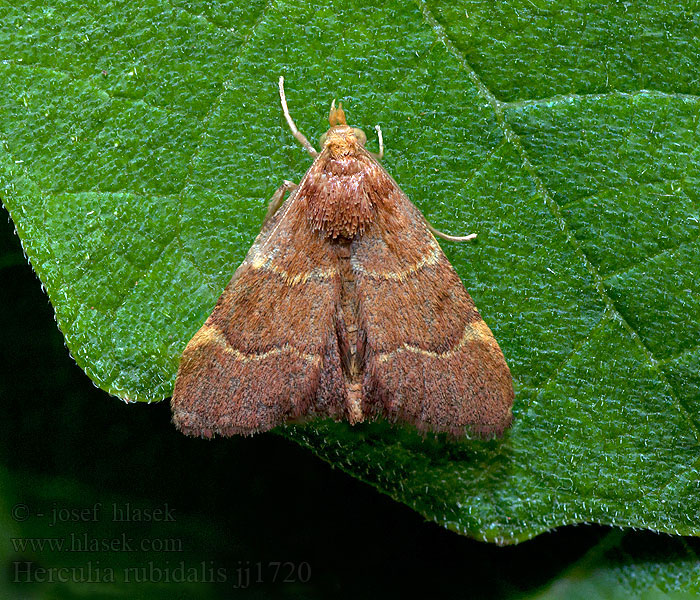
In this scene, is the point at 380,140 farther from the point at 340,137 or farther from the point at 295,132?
the point at 295,132

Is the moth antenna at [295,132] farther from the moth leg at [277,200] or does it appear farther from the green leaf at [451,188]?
the moth leg at [277,200]

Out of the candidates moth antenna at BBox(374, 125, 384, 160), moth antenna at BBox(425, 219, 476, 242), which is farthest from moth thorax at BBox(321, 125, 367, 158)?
moth antenna at BBox(425, 219, 476, 242)

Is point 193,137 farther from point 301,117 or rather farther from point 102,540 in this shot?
point 102,540

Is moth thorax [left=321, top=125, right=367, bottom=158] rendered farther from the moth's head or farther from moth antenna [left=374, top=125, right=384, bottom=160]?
moth antenna [left=374, top=125, right=384, bottom=160]

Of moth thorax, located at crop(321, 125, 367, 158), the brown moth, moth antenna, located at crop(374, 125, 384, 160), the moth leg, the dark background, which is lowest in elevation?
the dark background

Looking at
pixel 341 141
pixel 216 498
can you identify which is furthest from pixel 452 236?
pixel 216 498

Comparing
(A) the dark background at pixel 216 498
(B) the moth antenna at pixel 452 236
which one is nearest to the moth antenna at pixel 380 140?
(B) the moth antenna at pixel 452 236
